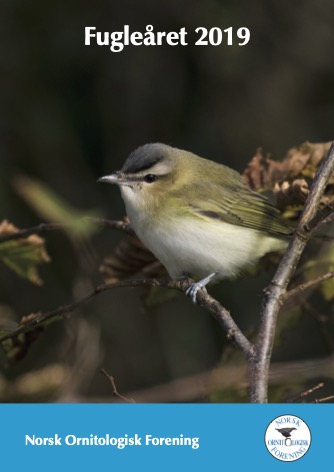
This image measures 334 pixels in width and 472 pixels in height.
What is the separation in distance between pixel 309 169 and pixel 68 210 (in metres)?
0.93

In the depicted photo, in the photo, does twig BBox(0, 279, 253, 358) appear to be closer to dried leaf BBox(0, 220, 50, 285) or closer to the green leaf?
the green leaf

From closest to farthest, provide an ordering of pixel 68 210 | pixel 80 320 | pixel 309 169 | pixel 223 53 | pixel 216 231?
1. pixel 68 210
2. pixel 309 169
3. pixel 80 320
4. pixel 216 231
5. pixel 223 53

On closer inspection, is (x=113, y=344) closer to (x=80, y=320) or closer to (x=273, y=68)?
(x=273, y=68)

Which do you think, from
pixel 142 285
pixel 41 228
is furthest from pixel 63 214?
pixel 142 285

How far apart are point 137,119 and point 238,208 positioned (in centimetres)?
274

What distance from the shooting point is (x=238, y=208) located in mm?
3596

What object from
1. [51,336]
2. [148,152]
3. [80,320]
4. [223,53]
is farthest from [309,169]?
[51,336]

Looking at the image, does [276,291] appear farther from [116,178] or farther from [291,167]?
[116,178]

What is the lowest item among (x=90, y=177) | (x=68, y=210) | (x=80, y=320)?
(x=80, y=320)

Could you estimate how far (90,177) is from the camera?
6172mm

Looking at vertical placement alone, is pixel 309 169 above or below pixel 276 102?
below
